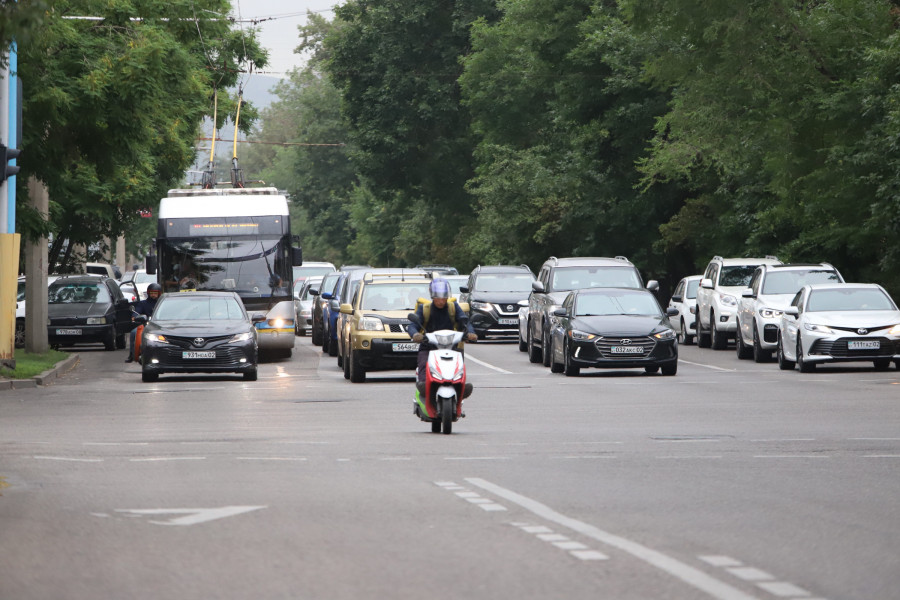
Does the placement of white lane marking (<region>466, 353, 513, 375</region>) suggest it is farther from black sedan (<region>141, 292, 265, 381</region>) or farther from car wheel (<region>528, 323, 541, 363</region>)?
black sedan (<region>141, 292, 265, 381</region>)

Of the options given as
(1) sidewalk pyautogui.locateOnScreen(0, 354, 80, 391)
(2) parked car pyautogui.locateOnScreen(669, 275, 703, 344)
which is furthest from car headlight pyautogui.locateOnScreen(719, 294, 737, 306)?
(1) sidewalk pyautogui.locateOnScreen(0, 354, 80, 391)

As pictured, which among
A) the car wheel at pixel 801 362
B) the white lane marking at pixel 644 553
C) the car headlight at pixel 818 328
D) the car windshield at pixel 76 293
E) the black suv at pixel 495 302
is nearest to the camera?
the white lane marking at pixel 644 553

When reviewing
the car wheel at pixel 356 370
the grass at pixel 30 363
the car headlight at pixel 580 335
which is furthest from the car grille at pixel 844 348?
the grass at pixel 30 363

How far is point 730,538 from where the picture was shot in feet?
30.0

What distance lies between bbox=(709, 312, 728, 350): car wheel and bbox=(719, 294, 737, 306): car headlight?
560 millimetres

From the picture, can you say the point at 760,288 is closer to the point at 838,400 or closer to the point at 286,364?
the point at 286,364

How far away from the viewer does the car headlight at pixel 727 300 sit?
37562mm

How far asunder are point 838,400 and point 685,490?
10.3m

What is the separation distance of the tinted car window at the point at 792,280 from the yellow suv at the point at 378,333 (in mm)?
8596

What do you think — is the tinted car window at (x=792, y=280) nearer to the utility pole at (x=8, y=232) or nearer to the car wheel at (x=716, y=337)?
the car wheel at (x=716, y=337)

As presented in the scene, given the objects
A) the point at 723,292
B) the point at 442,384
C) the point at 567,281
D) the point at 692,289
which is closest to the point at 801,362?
the point at 567,281

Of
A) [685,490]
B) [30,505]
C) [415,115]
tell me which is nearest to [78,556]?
[30,505]

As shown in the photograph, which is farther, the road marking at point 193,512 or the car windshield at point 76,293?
the car windshield at point 76,293

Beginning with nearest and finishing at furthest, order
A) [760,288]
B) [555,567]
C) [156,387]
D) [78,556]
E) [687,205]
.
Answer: [555,567]
[78,556]
[156,387]
[760,288]
[687,205]
